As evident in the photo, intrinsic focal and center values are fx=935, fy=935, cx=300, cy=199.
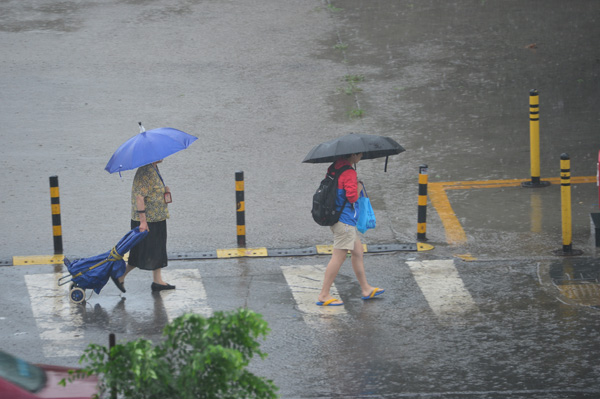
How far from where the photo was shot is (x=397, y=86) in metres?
18.2

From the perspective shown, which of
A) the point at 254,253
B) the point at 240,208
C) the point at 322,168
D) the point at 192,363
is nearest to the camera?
the point at 192,363

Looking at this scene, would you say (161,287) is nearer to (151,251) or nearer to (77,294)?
(151,251)

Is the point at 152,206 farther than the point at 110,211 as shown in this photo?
No

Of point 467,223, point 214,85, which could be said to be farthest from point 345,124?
point 467,223

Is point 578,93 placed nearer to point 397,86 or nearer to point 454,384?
point 397,86

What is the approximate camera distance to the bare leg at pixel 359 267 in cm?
1034

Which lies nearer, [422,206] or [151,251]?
[151,251]

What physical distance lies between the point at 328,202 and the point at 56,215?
3.78 meters

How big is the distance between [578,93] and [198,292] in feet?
32.9

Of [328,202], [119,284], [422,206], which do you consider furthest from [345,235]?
[119,284]

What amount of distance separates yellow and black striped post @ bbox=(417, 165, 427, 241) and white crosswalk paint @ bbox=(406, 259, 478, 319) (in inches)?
30.2

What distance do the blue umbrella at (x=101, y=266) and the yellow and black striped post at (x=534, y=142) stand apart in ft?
20.6

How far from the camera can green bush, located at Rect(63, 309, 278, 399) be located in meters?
5.21

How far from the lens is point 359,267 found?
10.3m
